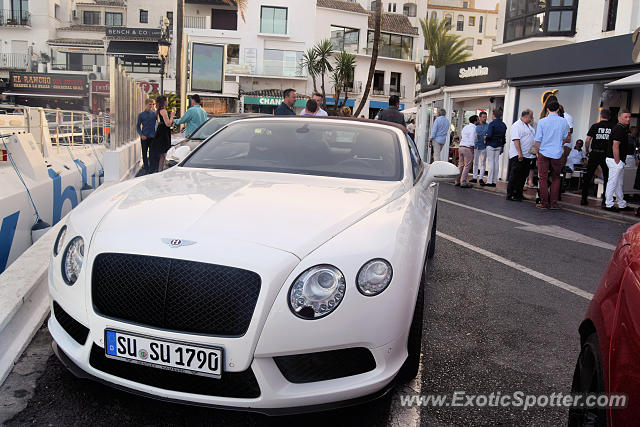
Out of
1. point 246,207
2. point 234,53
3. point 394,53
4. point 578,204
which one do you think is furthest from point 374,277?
point 394,53

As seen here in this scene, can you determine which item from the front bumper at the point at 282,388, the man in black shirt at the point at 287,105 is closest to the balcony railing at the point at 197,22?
the man in black shirt at the point at 287,105

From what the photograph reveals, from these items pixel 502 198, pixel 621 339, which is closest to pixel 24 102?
pixel 502 198

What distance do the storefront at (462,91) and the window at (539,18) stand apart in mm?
4453

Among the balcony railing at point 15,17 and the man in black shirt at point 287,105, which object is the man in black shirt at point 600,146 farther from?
the balcony railing at point 15,17

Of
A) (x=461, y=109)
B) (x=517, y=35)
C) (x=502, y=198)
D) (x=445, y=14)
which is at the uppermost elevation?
(x=445, y=14)

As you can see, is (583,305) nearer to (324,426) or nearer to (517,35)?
(324,426)

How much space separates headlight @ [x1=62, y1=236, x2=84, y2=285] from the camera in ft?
8.63

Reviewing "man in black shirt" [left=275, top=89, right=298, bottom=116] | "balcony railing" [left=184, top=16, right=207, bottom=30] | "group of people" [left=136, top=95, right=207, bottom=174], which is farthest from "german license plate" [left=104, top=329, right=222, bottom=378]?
"balcony railing" [left=184, top=16, right=207, bottom=30]

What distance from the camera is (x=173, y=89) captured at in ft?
158

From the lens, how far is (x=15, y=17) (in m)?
50.3

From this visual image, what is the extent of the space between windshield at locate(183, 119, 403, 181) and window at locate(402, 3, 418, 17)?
71996 mm

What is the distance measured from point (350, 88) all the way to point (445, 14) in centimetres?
3423

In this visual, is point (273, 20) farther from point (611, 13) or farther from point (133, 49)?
point (611, 13)

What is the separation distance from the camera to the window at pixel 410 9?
71556 mm
